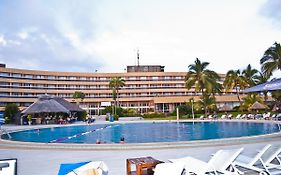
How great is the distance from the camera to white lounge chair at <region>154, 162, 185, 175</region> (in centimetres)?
512

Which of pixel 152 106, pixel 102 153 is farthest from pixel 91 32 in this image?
pixel 152 106

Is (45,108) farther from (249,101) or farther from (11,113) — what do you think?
(249,101)

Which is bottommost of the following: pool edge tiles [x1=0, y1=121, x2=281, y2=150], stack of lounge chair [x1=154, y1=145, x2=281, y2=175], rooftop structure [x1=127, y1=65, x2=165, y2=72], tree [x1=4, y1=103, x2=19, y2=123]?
pool edge tiles [x1=0, y1=121, x2=281, y2=150]

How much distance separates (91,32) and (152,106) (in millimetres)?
44521

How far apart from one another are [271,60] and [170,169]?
35.0 m

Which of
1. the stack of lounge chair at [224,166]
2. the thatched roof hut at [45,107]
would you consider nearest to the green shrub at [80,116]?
the thatched roof hut at [45,107]

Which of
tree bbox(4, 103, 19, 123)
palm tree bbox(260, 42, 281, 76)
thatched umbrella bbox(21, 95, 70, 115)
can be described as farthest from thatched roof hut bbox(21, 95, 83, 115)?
palm tree bbox(260, 42, 281, 76)

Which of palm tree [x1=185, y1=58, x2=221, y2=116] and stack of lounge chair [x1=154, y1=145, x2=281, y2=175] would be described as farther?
palm tree [x1=185, y1=58, x2=221, y2=116]

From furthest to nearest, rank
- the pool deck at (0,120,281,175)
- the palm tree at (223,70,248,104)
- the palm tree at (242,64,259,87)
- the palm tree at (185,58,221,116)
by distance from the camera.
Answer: the palm tree at (242,64,259,87)
the palm tree at (223,70,248,104)
the palm tree at (185,58,221,116)
the pool deck at (0,120,281,175)

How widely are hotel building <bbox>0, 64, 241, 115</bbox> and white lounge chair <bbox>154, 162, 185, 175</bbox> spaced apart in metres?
62.5

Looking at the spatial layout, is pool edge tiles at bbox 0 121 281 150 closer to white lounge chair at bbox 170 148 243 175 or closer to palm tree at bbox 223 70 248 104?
white lounge chair at bbox 170 148 243 175

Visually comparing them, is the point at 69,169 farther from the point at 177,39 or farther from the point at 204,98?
the point at 204,98

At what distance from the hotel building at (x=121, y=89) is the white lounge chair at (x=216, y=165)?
6169cm

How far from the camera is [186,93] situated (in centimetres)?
7600
